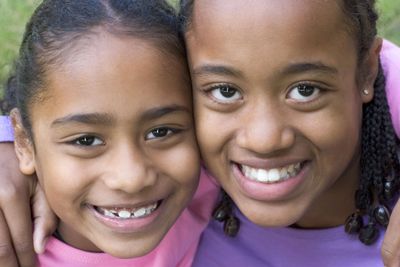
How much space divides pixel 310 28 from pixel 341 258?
34.3 inches

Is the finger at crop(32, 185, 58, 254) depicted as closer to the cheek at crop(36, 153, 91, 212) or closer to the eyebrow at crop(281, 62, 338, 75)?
the cheek at crop(36, 153, 91, 212)

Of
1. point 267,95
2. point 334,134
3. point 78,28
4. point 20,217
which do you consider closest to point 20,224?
point 20,217

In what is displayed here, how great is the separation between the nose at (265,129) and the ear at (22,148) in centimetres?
67

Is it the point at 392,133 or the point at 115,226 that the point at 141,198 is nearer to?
the point at 115,226

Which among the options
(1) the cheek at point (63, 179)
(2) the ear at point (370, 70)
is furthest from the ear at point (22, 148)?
(2) the ear at point (370, 70)

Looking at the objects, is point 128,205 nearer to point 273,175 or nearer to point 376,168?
point 273,175

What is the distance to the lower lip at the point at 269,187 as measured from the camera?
205 cm

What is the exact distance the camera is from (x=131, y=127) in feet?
6.56

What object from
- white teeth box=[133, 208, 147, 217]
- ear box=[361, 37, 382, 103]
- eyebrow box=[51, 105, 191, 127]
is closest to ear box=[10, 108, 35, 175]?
eyebrow box=[51, 105, 191, 127]

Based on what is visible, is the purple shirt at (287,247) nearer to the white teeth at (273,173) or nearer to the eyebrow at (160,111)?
the white teeth at (273,173)

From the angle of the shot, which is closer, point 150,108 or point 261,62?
point 261,62

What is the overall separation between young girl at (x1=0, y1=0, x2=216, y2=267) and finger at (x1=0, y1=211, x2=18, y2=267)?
0.14 metres

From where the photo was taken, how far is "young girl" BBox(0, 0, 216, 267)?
6.51 feet

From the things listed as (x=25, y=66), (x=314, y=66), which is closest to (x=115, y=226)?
Answer: (x=25, y=66)
